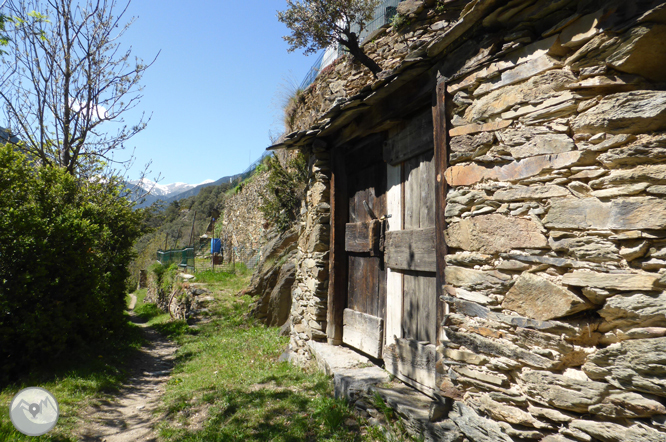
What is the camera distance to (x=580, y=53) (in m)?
2.17

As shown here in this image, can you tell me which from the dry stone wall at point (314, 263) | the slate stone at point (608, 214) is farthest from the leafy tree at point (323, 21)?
the slate stone at point (608, 214)

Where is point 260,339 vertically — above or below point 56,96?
below

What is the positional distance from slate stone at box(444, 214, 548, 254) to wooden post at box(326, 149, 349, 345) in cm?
224

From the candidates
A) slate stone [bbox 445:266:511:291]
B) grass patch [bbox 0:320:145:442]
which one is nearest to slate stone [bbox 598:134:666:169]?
slate stone [bbox 445:266:511:291]

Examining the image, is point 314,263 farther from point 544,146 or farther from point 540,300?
point 544,146

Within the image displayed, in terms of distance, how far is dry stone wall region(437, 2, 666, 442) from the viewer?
1.90 meters

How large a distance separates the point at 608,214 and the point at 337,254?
3283mm

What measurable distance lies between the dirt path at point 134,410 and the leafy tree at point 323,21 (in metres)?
5.92

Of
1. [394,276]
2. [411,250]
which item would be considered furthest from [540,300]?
[394,276]

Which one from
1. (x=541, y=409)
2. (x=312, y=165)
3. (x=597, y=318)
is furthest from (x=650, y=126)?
(x=312, y=165)

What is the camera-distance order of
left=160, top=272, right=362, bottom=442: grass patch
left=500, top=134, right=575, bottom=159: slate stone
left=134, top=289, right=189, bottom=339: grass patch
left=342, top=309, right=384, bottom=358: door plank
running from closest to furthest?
left=500, top=134, right=575, bottom=159: slate stone < left=160, top=272, right=362, bottom=442: grass patch < left=342, top=309, right=384, bottom=358: door plank < left=134, top=289, right=189, bottom=339: grass patch

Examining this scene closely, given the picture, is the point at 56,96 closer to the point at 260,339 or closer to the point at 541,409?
the point at 260,339

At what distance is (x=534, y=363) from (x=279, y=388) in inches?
123

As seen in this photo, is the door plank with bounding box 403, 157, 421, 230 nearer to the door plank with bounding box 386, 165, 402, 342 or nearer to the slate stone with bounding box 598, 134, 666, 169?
the door plank with bounding box 386, 165, 402, 342
